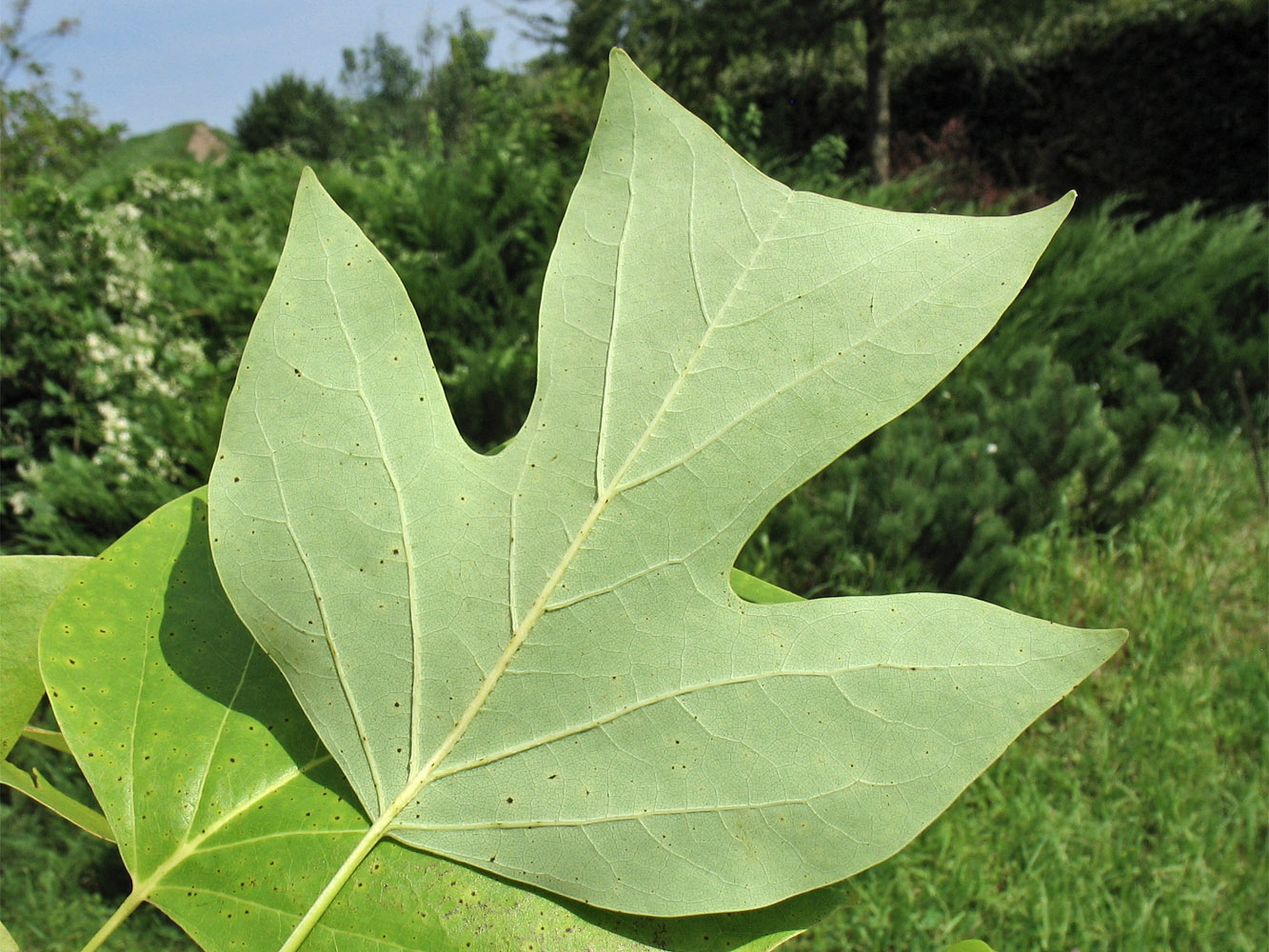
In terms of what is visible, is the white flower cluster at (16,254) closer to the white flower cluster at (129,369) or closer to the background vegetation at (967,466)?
the background vegetation at (967,466)

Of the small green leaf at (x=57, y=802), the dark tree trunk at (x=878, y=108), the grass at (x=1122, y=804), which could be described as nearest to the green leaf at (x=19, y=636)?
the small green leaf at (x=57, y=802)

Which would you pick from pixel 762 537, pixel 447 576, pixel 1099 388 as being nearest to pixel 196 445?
pixel 762 537

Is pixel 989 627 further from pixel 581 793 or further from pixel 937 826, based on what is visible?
pixel 937 826

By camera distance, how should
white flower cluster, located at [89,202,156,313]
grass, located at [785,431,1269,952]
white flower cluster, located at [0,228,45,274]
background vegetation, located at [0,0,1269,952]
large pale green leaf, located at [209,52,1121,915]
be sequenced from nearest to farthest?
large pale green leaf, located at [209,52,1121,915]
grass, located at [785,431,1269,952]
background vegetation, located at [0,0,1269,952]
white flower cluster, located at [0,228,45,274]
white flower cluster, located at [89,202,156,313]

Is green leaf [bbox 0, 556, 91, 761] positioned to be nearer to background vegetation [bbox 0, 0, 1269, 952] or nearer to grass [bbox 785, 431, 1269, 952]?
background vegetation [bbox 0, 0, 1269, 952]

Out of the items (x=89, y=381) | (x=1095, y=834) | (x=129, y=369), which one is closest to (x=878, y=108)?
(x=129, y=369)

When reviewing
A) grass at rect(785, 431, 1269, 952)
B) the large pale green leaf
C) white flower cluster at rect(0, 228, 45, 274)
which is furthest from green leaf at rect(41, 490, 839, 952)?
white flower cluster at rect(0, 228, 45, 274)

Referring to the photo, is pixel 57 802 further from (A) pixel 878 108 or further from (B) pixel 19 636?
(A) pixel 878 108

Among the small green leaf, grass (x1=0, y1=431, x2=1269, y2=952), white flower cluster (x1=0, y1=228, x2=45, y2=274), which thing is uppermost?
white flower cluster (x1=0, y1=228, x2=45, y2=274)
